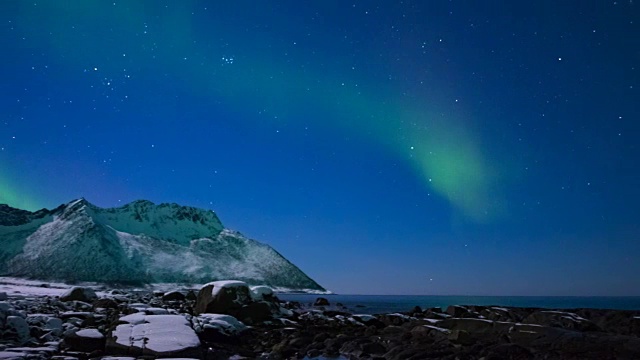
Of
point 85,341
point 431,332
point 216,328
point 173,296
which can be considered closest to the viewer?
point 85,341

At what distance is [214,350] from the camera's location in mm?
17875

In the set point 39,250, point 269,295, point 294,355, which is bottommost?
point 294,355

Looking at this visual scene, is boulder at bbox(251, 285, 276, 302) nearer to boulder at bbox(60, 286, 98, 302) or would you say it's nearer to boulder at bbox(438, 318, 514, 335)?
boulder at bbox(438, 318, 514, 335)

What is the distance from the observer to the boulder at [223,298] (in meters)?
26.8

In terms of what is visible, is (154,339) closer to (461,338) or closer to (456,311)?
(461,338)

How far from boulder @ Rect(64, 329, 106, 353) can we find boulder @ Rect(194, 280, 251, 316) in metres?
11.3

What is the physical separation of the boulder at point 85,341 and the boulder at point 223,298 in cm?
1130

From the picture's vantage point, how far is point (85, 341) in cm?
1540

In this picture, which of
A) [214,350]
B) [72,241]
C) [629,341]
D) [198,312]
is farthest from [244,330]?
[72,241]

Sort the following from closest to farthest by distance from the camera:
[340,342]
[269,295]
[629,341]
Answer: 1. [629,341]
2. [340,342]
3. [269,295]

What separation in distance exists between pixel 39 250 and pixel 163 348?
199967mm

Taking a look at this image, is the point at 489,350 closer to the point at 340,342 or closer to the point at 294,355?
the point at 340,342

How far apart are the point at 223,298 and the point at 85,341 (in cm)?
1195

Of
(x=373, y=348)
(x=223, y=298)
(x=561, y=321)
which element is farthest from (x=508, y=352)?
(x=223, y=298)
